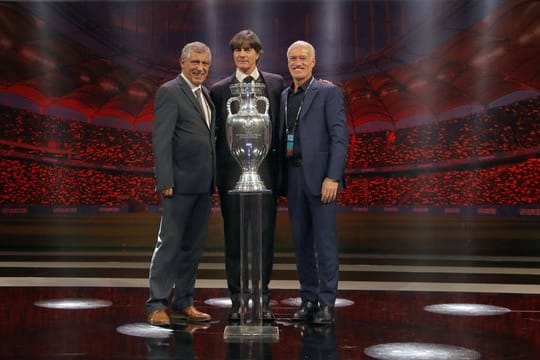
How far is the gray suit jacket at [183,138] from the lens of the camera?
9.56ft

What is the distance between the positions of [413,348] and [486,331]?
54 cm

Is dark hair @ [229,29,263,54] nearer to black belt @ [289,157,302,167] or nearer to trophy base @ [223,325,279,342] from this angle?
black belt @ [289,157,302,167]

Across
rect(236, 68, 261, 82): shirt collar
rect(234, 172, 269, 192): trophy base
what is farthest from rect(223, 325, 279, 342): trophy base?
rect(236, 68, 261, 82): shirt collar

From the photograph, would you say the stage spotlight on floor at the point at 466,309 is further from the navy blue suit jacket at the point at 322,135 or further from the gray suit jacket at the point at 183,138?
the gray suit jacket at the point at 183,138

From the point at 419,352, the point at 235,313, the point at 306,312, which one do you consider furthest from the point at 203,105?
the point at 419,352

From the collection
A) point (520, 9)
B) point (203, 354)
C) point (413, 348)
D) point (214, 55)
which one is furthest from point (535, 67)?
point (203, 354)

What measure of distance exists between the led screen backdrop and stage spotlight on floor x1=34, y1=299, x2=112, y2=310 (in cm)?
349

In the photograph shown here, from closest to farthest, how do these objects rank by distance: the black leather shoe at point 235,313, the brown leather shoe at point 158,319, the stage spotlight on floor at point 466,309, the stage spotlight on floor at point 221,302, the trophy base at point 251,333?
the trophy base at point 251,333
the brown leather shoe at point 158,319
the black leather shoe at point 235,313
the stage spotlight on floor at point 466,309
the stage spotlight on floor at point 221,302

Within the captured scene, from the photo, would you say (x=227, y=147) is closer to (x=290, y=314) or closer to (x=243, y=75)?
(x=243, y=75)

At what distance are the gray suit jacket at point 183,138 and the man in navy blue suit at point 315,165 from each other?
0.41m

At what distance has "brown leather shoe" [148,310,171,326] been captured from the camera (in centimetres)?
291

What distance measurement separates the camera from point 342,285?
442 cm

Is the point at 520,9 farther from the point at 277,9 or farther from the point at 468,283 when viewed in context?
the point at 468,283

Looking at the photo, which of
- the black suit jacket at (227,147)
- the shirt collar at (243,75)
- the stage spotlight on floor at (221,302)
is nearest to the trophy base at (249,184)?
the black suit jacket at (227,147)
